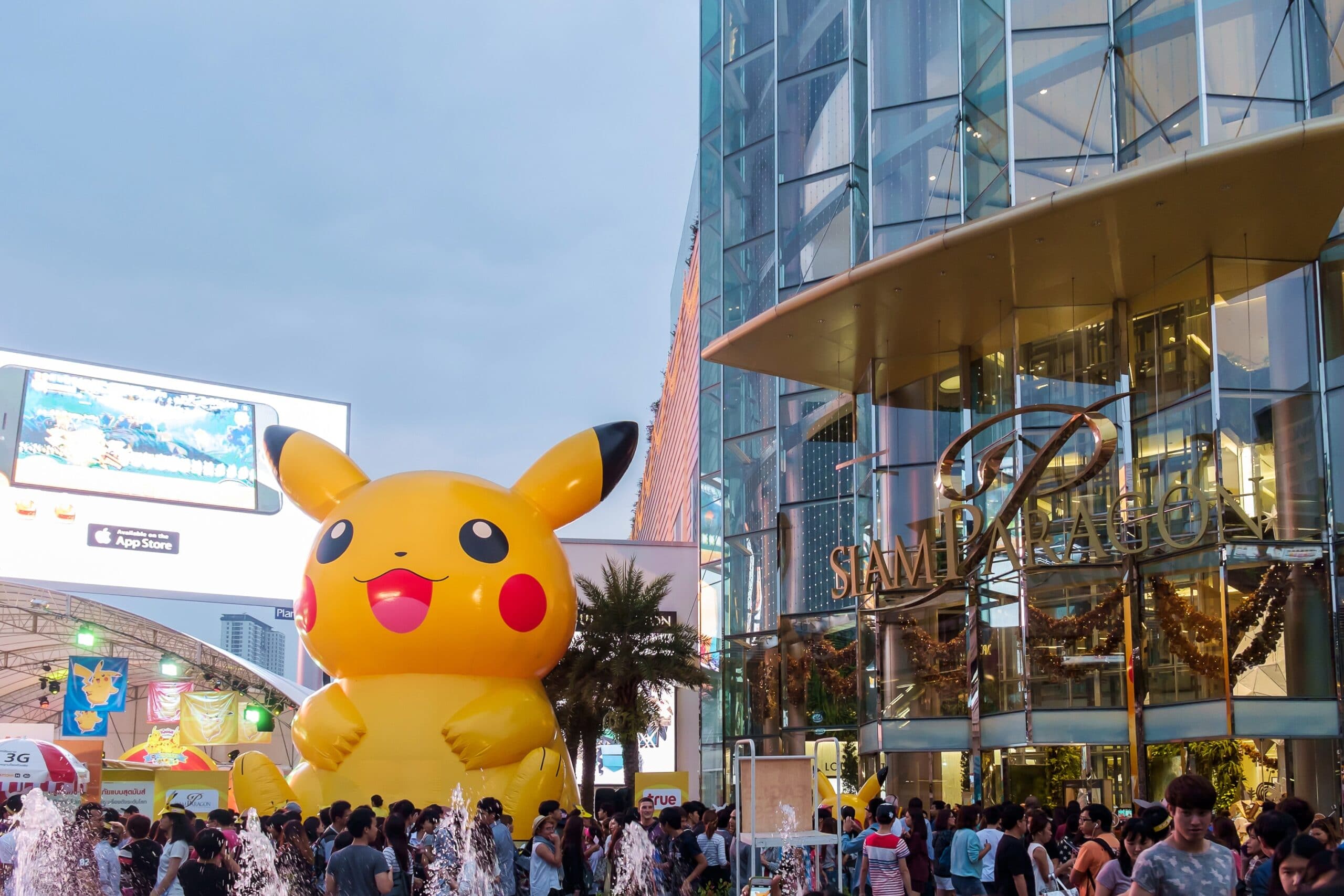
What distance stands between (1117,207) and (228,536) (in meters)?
26.9

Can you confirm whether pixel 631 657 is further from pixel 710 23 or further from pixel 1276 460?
pixel 710 23

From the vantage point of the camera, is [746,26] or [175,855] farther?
[746,26]

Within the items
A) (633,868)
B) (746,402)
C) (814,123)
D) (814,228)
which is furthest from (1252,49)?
(633,868)

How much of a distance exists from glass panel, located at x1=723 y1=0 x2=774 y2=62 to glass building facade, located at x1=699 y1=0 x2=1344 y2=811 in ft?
0.36

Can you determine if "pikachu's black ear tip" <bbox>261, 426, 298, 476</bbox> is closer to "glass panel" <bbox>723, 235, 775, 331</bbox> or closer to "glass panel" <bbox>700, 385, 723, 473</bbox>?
"glass panel" <bbox>723, 235, 775, 331</bbox>

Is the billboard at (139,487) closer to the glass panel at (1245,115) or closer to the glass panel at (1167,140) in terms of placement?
the glass panel at (1167,140)

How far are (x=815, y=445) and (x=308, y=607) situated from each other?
11439 millimetres

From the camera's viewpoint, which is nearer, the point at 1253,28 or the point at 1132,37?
the point at 1253,28

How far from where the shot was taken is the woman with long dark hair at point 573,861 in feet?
34.5

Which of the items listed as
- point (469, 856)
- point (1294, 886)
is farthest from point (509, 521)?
point (1294, 886)

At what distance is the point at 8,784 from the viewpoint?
2128cm

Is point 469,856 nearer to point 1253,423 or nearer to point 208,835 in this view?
point 208,835

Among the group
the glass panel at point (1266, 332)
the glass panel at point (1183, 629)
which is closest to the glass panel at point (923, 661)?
the glass panel at point (1183, 629)

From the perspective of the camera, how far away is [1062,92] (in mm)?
20609
